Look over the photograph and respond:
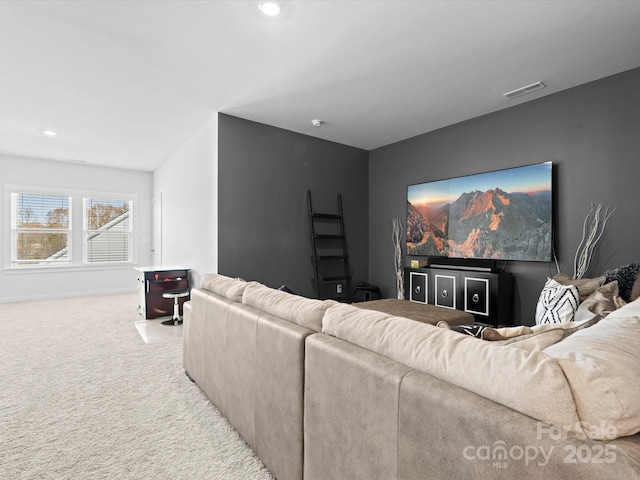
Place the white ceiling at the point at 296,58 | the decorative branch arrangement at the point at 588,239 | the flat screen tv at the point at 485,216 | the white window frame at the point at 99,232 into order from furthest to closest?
the white window frame at the point at 99,232 < the flat screen tv at the point at 485,216 < the decorative branch arrangement at the point at 588,239 < the white ceiling at the point at 296,58

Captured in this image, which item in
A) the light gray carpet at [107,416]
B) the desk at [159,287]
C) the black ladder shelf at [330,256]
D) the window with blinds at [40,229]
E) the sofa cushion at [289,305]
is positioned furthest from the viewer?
the window with blinds at [40,229]

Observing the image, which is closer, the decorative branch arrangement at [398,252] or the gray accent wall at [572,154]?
the gray accent wall at [572,154]

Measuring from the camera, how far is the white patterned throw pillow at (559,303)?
2.54 meters

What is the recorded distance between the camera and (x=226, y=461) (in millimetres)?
1720

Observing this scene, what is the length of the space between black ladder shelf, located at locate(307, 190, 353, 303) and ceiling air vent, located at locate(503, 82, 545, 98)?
2516mm

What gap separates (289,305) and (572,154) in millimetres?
3338

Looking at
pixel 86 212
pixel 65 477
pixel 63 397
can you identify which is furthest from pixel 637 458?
pixel 86 212

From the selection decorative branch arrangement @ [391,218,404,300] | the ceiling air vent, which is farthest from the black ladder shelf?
the ceiling air vent

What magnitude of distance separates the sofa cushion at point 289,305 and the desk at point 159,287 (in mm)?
3161

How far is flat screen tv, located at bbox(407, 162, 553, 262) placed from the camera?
3.53 meters

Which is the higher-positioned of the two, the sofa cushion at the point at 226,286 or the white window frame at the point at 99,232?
the white window frame at the point at 99,232

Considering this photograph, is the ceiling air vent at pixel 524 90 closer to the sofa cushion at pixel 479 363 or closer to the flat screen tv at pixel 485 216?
the flat screen tv at pixel 485 216

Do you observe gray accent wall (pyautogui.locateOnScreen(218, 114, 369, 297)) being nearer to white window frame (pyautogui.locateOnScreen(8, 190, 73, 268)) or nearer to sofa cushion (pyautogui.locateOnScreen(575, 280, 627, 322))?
sofa cushion (pyautogui.locateOnScreen(575, 280, 627, 322))

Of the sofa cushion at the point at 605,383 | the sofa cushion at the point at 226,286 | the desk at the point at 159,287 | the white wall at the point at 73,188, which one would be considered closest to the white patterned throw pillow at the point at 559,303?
the sofa cushion at the point at 605,383
